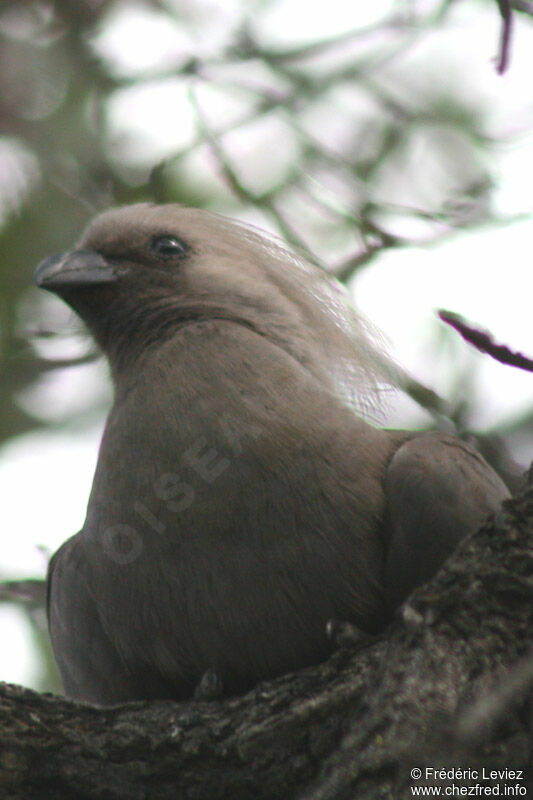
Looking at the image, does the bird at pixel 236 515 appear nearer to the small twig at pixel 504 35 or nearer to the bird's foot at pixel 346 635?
the bird's foot at pixel 346 635

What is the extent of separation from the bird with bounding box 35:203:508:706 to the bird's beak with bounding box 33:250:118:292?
1.33ft

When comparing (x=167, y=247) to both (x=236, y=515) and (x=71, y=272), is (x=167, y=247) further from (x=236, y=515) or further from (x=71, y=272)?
(x=236, y=515)

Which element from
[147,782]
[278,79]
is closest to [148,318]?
[147,782]

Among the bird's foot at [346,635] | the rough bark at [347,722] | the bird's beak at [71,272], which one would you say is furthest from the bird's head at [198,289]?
the rough bark at [347,722]

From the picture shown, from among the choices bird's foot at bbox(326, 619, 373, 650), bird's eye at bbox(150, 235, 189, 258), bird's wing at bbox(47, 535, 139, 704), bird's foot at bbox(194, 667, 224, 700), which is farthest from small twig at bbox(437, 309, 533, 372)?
bird's eye at bbox(150, 235, 189, 258)

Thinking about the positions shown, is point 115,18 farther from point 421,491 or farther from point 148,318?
point 421,491

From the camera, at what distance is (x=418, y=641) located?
2881mm

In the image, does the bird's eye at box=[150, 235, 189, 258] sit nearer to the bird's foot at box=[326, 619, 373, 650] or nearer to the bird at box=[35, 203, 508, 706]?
the bird at box=[35, 203, 508, 706]

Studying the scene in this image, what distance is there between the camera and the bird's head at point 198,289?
178 inches

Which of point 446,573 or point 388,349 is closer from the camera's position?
point 446,573

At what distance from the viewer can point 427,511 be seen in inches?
137

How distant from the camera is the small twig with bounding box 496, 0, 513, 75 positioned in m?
3.43

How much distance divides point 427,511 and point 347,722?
77cm

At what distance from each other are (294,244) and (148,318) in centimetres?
131
